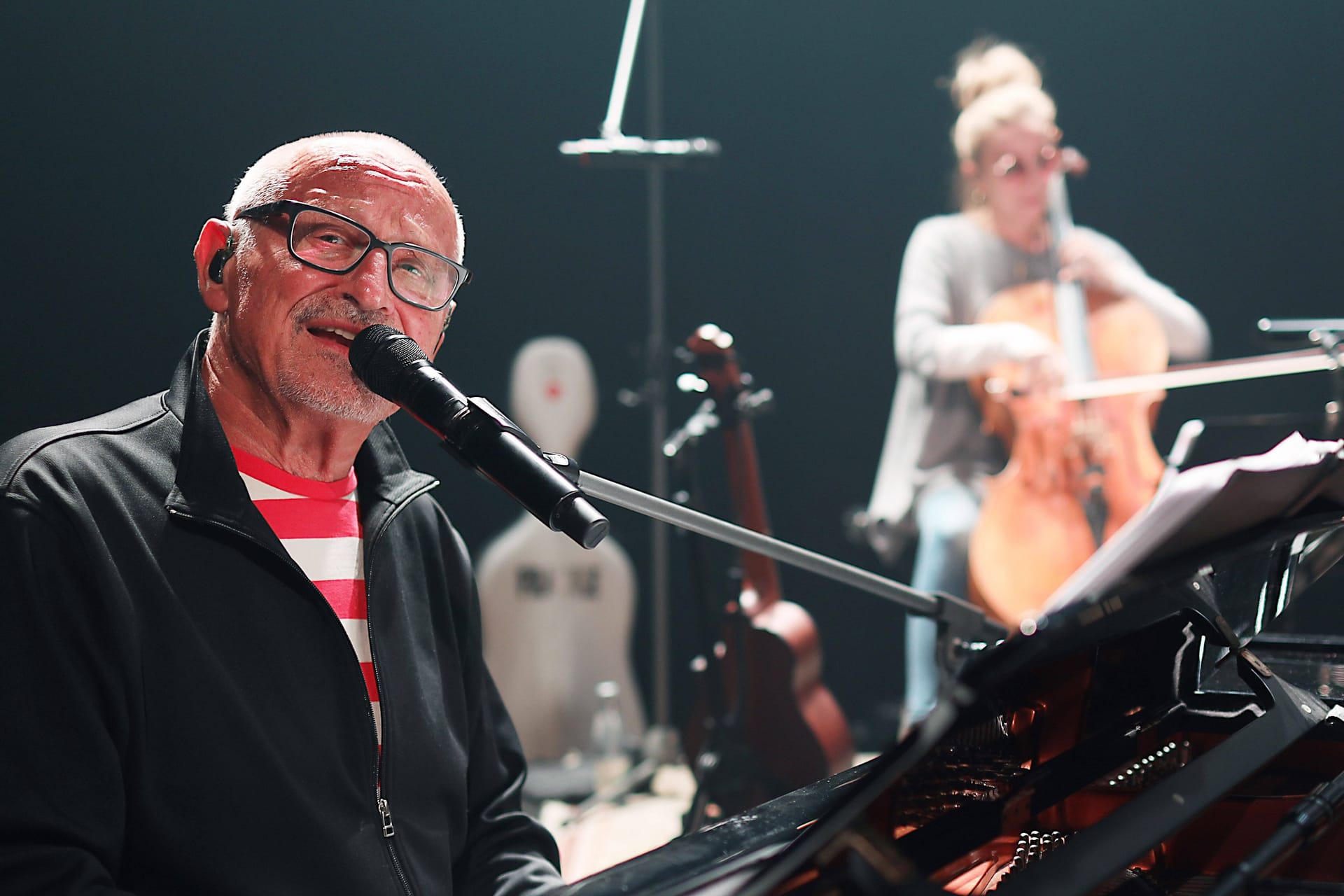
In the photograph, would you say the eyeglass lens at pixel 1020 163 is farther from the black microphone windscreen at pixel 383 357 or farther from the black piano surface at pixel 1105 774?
the black microphone windscreen at pixel 383 357

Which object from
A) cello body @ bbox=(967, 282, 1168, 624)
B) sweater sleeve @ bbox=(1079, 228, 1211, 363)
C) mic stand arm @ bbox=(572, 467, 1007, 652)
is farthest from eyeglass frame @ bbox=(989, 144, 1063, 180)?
mic stand arm @ bbox=(572, 467, 1007, 652)

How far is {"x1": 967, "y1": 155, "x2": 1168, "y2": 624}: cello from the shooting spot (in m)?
3.31

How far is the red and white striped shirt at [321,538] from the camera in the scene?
1198mm

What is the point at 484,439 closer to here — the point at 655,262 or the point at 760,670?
the point at 760,670

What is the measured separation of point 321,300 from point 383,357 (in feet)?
0.78

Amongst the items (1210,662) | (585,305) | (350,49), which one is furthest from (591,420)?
(1210,662)

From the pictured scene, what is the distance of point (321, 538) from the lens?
1224 mm

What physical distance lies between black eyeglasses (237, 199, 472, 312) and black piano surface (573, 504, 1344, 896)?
0.66m

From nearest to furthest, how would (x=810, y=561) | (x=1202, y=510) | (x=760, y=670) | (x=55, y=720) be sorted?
(x=1202, y=510) → (x=55, y=720) → (x=810, y=561) → (x=760, y=670)

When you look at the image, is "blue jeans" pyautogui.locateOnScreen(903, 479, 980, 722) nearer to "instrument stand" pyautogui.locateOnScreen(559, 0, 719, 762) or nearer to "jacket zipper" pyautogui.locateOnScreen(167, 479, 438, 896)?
"instrument stand" pyautogui.locateOnScreen(559, 0, 719, 762)

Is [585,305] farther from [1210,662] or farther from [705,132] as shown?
[1210,662]

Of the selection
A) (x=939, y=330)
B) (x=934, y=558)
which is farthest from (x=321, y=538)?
(x=939, y=330)

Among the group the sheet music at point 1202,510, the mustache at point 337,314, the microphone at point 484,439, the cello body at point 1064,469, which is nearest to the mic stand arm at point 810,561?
the microphone at point 484,439

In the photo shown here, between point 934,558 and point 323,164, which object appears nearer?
point 323,164
